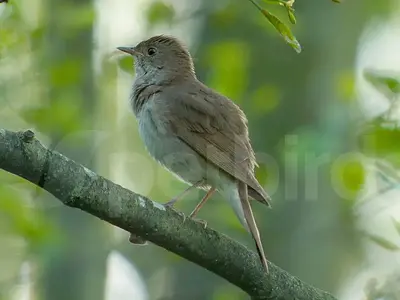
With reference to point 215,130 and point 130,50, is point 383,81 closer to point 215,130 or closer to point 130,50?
point 215,130

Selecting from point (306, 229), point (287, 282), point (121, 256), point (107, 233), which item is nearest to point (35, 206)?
point (107, 233)

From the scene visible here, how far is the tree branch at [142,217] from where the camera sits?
3494 millimetres

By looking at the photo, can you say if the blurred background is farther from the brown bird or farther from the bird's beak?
the brown bird

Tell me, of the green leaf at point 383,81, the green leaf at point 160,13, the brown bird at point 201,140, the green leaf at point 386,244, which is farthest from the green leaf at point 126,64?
the green leaf at point 386,244

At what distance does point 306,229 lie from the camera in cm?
848

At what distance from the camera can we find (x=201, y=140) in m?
5.28

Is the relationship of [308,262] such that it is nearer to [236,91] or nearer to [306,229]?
[306,229]

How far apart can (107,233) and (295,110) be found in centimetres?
231

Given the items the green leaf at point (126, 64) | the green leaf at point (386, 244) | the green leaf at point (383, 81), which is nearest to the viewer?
the green leaf at point (383, 81)

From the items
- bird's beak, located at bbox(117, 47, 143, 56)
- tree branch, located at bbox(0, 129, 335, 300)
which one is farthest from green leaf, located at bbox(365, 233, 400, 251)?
bird's beak, located at bbox(117, 47, 143, 56)

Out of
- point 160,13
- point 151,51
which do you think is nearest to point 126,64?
point 151,51

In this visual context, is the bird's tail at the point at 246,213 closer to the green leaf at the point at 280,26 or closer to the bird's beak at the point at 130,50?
the green leaf at the point at 280,26

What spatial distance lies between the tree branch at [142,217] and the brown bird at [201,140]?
592 millimetres

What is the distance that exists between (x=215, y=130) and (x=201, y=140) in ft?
0.36
